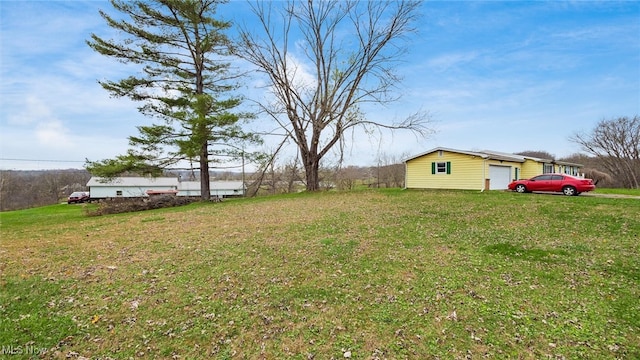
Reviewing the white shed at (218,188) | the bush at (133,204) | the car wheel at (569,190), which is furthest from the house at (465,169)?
the white shed at (218,188)

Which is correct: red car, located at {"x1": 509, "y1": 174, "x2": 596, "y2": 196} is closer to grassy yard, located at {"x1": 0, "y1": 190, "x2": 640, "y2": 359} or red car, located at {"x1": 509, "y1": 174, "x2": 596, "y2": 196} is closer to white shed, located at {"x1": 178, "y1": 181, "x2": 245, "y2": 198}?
grassy yard, located at {"x1": 0, "y1": 190, "x2": 640, "y2": 359}

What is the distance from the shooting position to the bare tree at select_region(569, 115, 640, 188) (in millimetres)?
34156

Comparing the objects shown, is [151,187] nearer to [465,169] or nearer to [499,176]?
[465,169]

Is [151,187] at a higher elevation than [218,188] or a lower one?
higher

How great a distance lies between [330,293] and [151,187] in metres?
52.2

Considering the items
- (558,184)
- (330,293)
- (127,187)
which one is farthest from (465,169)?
(127,187)

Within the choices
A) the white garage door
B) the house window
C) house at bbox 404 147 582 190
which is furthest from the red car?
the house window

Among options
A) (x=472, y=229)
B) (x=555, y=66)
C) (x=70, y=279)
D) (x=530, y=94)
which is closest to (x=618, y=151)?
(x=530, y=94)

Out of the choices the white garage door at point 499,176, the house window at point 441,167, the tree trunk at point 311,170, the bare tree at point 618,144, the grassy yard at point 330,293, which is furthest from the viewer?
the bare tree at point 618,144

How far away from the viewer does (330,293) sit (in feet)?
14.4

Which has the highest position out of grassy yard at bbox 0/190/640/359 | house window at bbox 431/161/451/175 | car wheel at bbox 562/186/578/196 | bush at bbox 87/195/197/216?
house window at bbox 431/161/451/175

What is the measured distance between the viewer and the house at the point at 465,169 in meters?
18.9

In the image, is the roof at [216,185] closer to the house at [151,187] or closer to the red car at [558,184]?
the house at [151,187]

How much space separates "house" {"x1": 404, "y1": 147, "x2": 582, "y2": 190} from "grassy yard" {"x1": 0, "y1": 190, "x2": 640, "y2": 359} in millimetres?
11158
